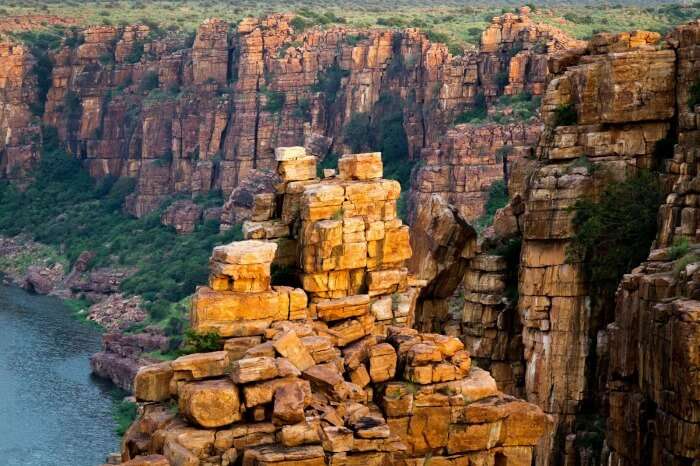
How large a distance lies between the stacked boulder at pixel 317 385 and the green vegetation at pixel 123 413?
52494mm

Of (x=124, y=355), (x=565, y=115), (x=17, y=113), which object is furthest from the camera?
(x=17, y=113)

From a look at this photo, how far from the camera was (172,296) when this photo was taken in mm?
127000

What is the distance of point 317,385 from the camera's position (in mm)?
35750

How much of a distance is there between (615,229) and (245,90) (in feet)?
297

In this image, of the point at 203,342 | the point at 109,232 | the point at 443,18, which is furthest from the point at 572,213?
the point at 443,18

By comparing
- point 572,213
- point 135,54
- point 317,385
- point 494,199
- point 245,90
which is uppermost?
point 572,213

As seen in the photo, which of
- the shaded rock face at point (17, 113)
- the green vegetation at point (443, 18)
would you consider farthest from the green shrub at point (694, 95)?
the shaded rock face at point (17, 113)

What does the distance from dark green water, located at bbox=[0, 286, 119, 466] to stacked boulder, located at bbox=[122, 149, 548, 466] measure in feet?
159

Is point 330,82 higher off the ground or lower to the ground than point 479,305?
higher

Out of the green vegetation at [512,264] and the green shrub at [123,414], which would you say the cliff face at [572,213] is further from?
the green shrub at [123,414]

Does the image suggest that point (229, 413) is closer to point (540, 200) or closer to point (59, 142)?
point (540, 200)

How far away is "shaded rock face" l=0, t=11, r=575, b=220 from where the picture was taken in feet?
367

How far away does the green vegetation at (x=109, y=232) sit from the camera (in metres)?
130

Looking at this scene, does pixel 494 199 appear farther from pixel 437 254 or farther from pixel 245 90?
pixel 245 90
